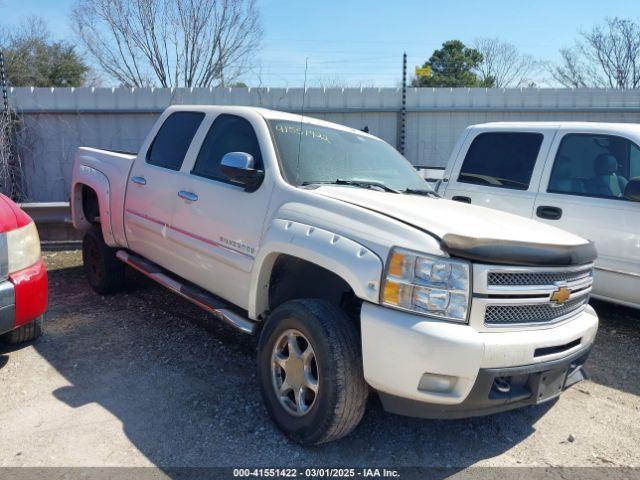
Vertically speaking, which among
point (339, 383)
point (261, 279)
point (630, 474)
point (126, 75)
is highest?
point (126, 75)

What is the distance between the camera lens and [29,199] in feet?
31.3

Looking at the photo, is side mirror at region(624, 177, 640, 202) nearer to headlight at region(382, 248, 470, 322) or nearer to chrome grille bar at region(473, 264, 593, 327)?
chrome grille bar at region(473, 264, 593, 327)

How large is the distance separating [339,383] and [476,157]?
3.81 m

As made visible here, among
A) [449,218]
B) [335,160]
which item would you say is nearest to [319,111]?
[335,160]

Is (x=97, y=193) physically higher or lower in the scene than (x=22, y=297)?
higher

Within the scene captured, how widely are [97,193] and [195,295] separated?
2.13 metres

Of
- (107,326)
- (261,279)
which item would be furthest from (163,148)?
(261,279)

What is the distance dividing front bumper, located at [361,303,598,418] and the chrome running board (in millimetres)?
1174

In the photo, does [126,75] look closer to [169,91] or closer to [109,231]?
[169,91]

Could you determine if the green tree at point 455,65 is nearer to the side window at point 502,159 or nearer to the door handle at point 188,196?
the side window at point 502,159

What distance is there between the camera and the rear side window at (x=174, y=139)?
4637 millimetres

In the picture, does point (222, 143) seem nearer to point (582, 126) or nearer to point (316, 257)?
point (316, 257)

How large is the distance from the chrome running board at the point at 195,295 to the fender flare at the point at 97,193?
0.29 meters

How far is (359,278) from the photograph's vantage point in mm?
2754
